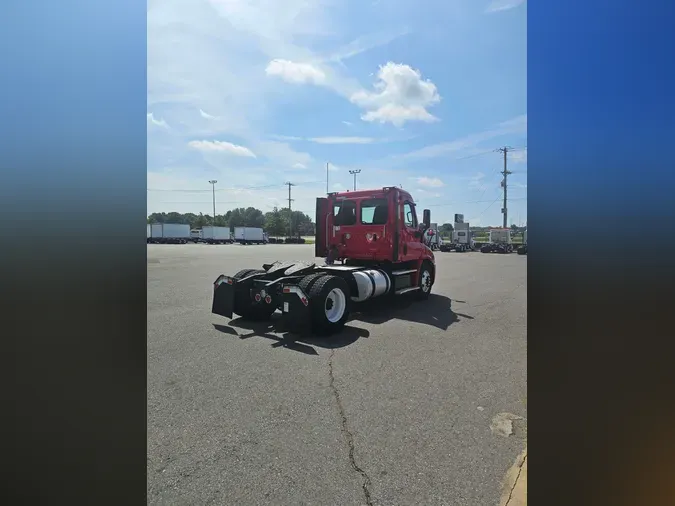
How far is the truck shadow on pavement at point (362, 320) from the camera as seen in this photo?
18.4ft

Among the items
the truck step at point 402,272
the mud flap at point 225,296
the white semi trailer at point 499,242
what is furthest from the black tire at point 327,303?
the white semi trailer at point 499,242

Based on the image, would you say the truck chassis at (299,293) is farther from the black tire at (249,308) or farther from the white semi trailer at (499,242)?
the white semi trailer at (499,242)

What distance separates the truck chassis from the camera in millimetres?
5965

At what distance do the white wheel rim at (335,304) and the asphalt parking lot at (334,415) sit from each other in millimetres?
331

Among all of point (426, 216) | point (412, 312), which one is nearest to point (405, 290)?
point (412, 312)

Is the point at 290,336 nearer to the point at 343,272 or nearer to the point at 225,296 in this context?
the point at 225,296

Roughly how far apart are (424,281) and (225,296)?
216 inches

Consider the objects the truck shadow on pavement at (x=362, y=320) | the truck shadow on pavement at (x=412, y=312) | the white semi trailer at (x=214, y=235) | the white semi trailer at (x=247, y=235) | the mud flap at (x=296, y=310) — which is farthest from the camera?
the white semi trailer at (x=247, y=235)

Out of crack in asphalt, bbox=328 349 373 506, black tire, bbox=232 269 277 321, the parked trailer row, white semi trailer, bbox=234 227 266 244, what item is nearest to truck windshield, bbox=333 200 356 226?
black tire, bbox=232 269 277 321

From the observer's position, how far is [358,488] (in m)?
2.32

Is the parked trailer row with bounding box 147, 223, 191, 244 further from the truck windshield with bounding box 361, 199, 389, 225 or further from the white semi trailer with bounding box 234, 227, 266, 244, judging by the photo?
the truck windshield with bounding box 361, 199, 389, 225

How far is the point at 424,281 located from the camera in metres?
10.2
